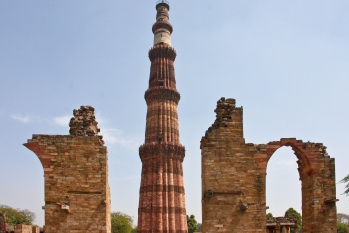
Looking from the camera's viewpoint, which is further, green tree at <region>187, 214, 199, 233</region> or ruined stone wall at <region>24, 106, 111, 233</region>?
green tree at <region>187, 214, 199, 233</region>

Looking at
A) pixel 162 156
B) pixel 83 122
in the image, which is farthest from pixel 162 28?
pixel 83 122

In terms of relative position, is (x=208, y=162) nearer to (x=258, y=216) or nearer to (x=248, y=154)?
(x=248, y=154)

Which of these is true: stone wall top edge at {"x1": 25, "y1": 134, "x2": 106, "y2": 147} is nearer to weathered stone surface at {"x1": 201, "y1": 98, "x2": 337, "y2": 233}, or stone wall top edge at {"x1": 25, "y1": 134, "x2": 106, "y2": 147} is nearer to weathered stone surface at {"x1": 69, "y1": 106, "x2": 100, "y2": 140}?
weathered stone surface at {"x1": 69, "y1": 106, "x2": 100, "y2": 140}

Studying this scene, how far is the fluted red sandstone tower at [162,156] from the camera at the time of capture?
989 inches

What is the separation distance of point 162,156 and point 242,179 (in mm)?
15742

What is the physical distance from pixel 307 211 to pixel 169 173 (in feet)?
48.9

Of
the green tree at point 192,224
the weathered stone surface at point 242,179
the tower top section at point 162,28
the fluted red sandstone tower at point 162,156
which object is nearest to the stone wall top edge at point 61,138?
the weathered stone surface at point 242,179

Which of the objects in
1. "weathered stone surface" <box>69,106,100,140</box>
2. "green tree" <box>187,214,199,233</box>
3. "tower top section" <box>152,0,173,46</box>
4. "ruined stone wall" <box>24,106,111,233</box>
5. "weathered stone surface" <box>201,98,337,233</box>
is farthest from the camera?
"green tree" <box>187,214,199,233</box>

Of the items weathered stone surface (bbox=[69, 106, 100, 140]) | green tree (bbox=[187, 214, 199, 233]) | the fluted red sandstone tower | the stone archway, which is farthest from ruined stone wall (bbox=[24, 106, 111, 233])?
green tree (bbox=[187, 214, 199, 233])

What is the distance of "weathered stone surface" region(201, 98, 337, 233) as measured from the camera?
1023 centimetres

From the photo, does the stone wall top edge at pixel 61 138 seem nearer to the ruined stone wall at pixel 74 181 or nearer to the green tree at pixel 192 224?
the ruined stone wall at pixel 74 181

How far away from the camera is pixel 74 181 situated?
10.2 m

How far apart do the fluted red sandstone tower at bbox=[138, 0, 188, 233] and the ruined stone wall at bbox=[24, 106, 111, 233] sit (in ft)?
49.7

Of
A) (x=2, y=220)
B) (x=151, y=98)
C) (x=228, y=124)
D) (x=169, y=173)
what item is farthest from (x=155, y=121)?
(x=228, y=124)
